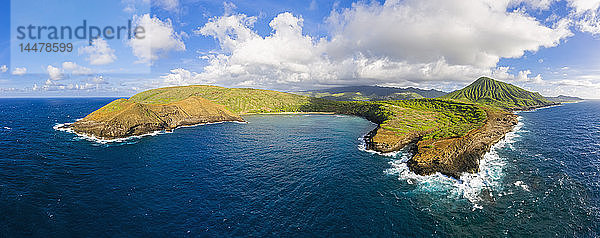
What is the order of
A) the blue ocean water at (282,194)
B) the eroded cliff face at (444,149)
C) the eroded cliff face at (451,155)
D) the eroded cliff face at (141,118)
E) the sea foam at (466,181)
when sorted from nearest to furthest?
the blue ocean water at (282,194) < the sea foam at (466,181) < the eroded cliff face at (451,155) < the eroded cliff face at (444,149) < the eroded cliff face at (141,118)

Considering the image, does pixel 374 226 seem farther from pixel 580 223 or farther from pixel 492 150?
pixel 492 150

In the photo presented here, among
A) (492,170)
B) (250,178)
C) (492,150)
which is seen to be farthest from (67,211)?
(492,150)

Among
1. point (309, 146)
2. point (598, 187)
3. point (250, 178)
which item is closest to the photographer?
point (598, 187)

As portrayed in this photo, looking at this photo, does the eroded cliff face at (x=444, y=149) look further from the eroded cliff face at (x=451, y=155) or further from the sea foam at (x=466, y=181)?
the sea foam at (x=466, y=181)

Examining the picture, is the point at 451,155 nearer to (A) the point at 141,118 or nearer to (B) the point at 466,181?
(B) the point at 466,181

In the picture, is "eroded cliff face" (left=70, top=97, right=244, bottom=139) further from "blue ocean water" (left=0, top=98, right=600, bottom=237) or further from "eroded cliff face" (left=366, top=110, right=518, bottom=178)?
"eroded cliff face" (left=366, top=110, right=518, bottom=178)

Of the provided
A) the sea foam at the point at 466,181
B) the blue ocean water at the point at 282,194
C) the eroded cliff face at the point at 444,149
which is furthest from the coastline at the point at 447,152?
the blue ocean water at the point at 282,194

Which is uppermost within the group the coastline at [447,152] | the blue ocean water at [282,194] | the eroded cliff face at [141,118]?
the eroded cliff face at [141,118]

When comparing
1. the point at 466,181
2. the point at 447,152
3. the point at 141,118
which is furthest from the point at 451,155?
the point at 141,118
